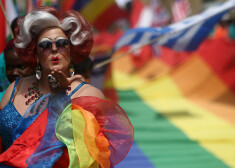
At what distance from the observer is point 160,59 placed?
10688mm

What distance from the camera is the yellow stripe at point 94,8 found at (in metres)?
7.65

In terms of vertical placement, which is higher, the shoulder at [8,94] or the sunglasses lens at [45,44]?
the sunglasses lens at [45,44]

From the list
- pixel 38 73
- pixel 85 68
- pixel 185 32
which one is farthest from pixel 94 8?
pixel 38 73

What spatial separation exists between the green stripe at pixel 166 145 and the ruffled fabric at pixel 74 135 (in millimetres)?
1995

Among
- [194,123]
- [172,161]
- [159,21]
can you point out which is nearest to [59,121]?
[172,161]

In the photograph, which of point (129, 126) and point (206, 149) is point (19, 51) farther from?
point (206, 149)

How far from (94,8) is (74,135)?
6.32 metres

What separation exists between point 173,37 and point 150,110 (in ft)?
6.86

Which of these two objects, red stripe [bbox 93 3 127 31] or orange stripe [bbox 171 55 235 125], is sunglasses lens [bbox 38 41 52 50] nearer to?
orange stripe [bbox 171 55 235 125]

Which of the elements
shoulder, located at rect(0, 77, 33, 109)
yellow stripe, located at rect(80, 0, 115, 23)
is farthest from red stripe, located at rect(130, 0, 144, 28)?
shoulder, located at rect(0, 77, 33, 109)

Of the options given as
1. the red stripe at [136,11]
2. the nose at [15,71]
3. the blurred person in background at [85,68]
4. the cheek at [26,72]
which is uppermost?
the cheek at [26,72]

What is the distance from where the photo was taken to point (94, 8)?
7.98m

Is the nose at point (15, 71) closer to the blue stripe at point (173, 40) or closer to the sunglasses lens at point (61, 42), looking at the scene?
the sunglasses lens at point (61, 42)

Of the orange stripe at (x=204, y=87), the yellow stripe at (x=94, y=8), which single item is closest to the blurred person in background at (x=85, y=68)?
the orange stripe at (x=204, y=87)
